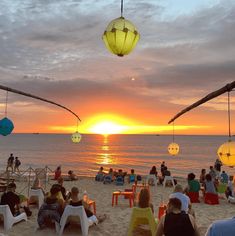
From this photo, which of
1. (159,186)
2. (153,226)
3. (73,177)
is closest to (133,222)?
(153,226)

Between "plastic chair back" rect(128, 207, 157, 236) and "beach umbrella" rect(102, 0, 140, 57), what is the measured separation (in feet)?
14.2

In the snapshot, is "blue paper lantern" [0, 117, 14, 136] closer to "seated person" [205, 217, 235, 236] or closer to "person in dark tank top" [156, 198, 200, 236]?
"person in dark tank top" [156, 198, 200, 236]

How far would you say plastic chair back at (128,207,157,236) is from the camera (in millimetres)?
8000

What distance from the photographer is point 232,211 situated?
12.2m

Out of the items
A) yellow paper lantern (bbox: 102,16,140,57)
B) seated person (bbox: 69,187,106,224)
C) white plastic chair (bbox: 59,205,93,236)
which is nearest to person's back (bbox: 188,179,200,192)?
seated person (bbox: 69,187,106,224)

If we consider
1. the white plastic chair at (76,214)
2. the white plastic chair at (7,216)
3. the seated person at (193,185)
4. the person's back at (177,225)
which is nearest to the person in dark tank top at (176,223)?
the person's back at (177,225)

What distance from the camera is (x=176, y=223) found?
5.05 metres

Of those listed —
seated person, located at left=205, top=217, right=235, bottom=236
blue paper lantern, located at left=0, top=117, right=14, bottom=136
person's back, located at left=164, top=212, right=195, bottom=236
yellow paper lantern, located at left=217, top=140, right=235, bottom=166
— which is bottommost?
person's back, located at left=164, top=212, right=195, bottom=236

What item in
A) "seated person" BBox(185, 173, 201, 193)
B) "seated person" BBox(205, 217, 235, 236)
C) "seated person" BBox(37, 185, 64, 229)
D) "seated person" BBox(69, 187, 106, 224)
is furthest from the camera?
"seated person" BBox(185, 173, 201, 193)

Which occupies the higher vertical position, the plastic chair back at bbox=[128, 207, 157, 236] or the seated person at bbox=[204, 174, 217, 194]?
the seated person at bbox=[204, 174, 217, 194]

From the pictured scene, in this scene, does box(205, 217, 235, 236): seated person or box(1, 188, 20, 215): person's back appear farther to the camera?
box(1, 188, 20, 215): person's back

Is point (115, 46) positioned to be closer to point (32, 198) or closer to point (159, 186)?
point (32, 198)

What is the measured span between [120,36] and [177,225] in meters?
2.98

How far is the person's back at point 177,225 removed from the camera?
4.99 m
